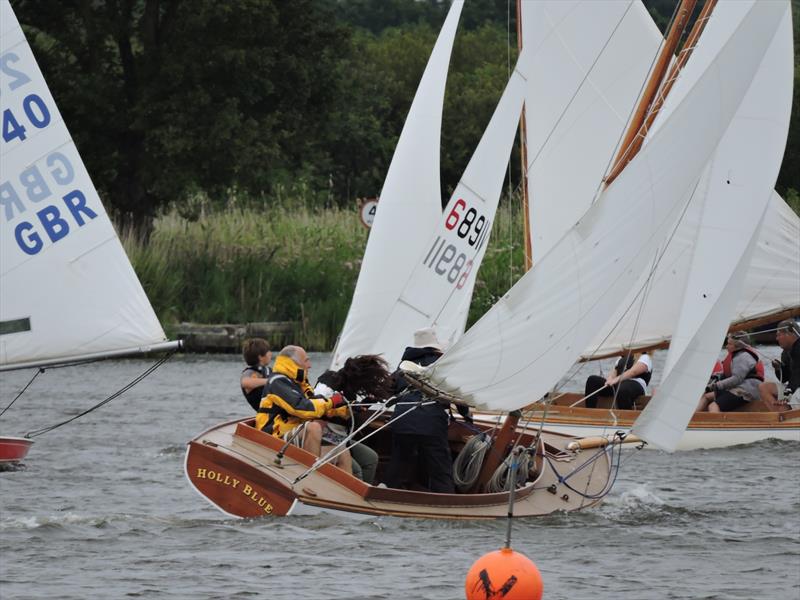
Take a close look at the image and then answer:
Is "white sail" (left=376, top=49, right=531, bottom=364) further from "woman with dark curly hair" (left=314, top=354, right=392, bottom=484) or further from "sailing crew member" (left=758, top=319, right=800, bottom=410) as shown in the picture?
"sailing crew member" (left=758, top=319, right=800, bottom=410)

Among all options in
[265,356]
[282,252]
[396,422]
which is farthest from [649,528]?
[282,252]

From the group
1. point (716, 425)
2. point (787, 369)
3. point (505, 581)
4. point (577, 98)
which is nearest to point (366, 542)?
point (505, 581)

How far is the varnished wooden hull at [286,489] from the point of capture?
42.4 feet

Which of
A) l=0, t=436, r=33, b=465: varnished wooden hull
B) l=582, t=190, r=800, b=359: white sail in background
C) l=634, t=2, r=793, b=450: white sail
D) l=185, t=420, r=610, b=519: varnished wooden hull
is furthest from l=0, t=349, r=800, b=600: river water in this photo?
l=582, t=190, r=800, b=359: white sail in background

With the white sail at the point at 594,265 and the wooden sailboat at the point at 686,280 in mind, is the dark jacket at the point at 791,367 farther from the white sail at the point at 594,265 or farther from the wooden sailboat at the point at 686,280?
the white sail at the point at 594,265

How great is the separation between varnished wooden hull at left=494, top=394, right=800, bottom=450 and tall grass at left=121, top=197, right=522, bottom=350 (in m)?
11.0

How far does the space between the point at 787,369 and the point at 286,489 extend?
31.1 ft

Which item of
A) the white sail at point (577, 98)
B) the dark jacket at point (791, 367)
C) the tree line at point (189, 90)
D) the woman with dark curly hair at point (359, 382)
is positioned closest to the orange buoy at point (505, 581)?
the woman with dark curly hair at point (359, 382)

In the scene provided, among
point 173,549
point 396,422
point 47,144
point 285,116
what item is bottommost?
point 173,549

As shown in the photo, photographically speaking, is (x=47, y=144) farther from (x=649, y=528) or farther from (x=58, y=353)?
(x=649, y=528)

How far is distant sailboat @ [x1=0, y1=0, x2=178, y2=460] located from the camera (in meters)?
14.5

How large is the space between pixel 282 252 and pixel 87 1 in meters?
7.14

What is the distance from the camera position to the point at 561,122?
2114cm

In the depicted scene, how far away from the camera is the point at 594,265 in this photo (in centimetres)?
1227
